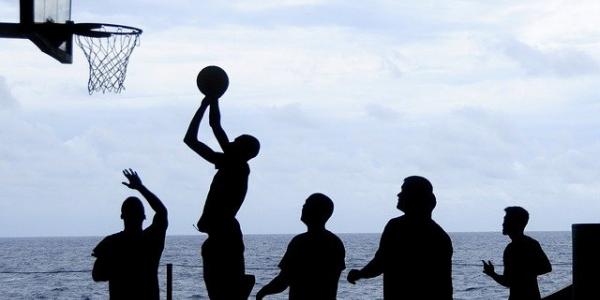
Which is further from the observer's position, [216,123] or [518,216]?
[518,216]

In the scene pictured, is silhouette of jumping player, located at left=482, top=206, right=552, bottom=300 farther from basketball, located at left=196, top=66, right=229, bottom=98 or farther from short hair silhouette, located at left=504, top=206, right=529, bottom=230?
basketball, located at left=196, top=66, right=229, bottom=98

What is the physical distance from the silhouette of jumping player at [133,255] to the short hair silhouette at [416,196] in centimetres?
157

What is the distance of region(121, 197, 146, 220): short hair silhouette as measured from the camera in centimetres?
754

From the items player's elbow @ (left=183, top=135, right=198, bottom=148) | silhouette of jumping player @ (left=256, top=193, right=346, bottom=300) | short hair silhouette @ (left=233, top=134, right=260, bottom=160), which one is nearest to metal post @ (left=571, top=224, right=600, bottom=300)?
silhouette of jumping player @ (left=256, top=193, right=346, bottom=300)

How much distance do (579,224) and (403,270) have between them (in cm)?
114

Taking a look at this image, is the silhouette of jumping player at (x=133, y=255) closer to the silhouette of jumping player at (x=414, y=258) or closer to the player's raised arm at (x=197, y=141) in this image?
the player's raised arm at (x=197, y=141)

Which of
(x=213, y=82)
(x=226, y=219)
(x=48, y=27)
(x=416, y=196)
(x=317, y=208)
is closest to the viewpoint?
(x=416, y=196)

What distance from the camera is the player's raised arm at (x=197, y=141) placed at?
24.1ft

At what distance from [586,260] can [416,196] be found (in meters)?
1.11

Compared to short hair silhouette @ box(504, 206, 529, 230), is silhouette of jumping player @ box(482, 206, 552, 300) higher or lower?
lower

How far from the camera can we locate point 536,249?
27.6 feet

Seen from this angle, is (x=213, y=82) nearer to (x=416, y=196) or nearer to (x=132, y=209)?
(x=132, y=209)

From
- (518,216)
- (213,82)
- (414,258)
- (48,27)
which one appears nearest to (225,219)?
(213,82)

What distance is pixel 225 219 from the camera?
756cm
